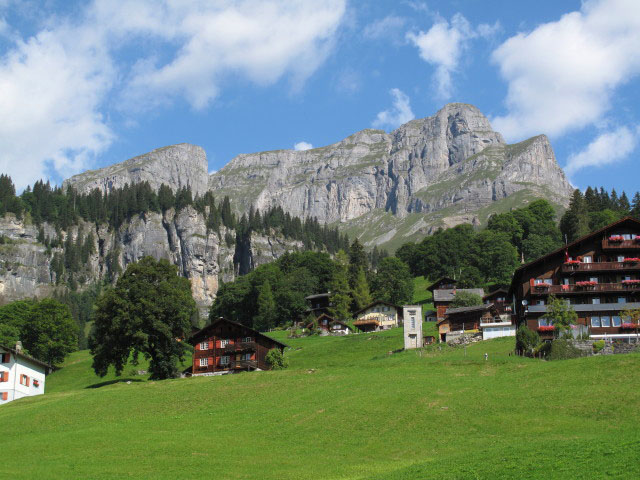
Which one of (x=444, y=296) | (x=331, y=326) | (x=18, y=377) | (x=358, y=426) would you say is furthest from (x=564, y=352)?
(x=331, y=326)

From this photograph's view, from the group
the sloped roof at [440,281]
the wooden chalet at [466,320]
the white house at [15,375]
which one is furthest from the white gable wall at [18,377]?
the sloped roof at [440,281]

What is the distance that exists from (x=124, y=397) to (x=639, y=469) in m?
41.1

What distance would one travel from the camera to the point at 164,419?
145 ft

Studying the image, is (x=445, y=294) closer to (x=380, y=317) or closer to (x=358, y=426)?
(x=380, y=317)

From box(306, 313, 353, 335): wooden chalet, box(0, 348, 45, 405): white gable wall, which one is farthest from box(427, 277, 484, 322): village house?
box(0, 348, 45, 405): white gable wall

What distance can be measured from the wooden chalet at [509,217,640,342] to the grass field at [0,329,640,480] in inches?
837

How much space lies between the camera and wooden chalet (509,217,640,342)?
73688 millimetres

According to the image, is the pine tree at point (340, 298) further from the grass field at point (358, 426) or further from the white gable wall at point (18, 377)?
the grass field at point (358, 426)

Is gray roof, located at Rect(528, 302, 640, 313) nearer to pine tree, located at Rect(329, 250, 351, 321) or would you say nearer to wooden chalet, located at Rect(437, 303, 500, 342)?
wooden chalet, located at Rect(437, 303, 500, 342)

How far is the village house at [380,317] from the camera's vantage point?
4749 inches

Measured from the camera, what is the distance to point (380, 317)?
122312 millimetres

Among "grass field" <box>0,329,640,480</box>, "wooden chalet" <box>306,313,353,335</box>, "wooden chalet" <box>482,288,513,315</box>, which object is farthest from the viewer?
"wooden chalet" <box>306,313,353,335</box>

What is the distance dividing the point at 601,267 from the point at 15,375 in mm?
64407

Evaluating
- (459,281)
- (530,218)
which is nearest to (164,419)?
(459,281)
